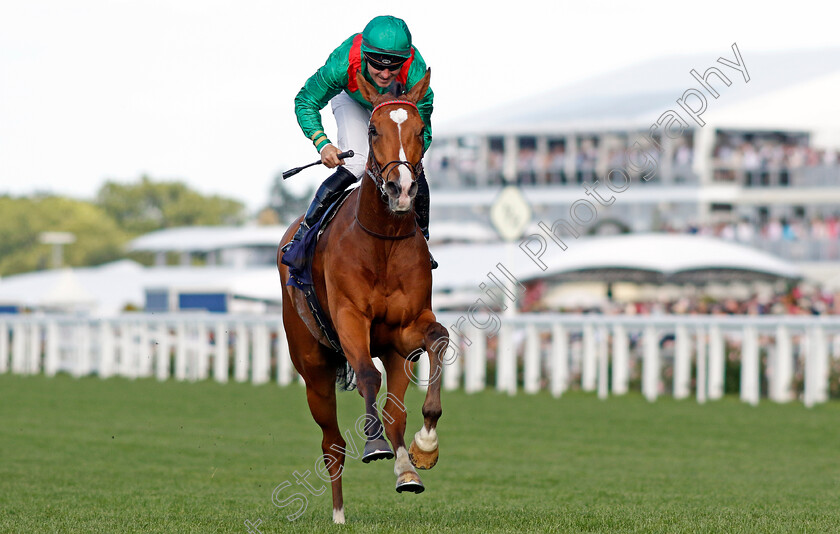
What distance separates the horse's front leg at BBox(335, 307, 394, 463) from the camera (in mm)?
6145

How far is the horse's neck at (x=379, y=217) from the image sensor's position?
21.4 ft

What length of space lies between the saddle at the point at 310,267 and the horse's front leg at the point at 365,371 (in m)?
0.52

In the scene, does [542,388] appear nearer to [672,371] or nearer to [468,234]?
[672,371]

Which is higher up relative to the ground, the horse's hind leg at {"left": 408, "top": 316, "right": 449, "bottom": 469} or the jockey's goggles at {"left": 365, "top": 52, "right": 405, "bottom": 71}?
the jockey's goggles at {"left": 365, "top": 52, "right": 405, "bottom": 71}

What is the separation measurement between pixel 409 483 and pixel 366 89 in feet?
5.92

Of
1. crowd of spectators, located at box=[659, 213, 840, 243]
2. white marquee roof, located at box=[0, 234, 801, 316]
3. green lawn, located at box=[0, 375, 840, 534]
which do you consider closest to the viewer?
green lawn, located at box=[0, 375, 840, 534]

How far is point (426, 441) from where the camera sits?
6.25 meters

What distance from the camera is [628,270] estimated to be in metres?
23.2

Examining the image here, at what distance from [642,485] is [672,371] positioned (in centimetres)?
880

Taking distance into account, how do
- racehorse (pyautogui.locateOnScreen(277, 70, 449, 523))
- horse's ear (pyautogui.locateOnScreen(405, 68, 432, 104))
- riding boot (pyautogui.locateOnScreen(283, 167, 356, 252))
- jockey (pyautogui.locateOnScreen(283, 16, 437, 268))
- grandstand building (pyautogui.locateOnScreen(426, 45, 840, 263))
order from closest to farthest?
1. racehorse (pyautogui.locateOnScreen(277, 70, 449, 523))
2. horse's ear (pyautogui.locateOnScreen(405, 68, 432, 104))
3. jockey (pyautogui.locateOnScreen(283, 16, 437, 268))
4. riding boot (pyautogui.locateOnScreen(283, 167, 356, 252))
5. grandstand building (pyautogui.locateOnScreen(426, 45, 840, 263))

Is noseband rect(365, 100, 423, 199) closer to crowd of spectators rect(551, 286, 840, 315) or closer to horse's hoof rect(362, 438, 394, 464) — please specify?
horse's hoof rect(362, 438, 394, 464)

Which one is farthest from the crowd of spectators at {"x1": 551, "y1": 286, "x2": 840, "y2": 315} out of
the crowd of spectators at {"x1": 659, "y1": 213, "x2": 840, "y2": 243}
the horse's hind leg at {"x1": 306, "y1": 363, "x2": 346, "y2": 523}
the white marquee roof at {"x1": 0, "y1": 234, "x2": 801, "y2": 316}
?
the horse's hind leg at {"x1": 306, "y1": 363, "x2": 346, "y2": 523}

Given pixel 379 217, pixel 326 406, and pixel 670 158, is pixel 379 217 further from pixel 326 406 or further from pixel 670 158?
pixel 670 158

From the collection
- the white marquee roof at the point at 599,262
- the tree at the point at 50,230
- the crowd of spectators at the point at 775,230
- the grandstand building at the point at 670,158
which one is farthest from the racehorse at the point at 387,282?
the tree at the point at 50,230
